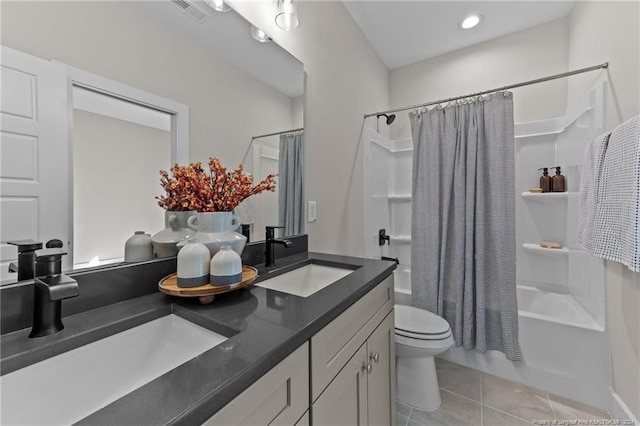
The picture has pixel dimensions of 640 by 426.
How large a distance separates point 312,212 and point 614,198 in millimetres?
1426

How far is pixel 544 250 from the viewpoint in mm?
2133

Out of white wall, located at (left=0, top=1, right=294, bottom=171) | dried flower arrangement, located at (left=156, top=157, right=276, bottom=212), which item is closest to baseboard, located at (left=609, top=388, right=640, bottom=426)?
dried flower arrangement, located at (left=156, top=157, right=276, bottom=212)

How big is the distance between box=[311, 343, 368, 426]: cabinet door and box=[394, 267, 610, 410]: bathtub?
1.43 meters

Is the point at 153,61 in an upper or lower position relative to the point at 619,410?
upper

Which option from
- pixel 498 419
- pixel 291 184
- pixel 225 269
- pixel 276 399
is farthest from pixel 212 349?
pixel 498 419

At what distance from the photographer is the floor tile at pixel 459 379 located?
1.66m

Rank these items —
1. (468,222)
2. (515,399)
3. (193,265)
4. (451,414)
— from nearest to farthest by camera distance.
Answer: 1. (193,265)
2. (451,414)
3. (515,399)
4. (468,222)

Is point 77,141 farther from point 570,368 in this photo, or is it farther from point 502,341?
point 570,368

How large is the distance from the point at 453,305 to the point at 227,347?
194cm

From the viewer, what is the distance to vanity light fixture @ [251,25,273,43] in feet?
3.93

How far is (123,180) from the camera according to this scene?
2.46 feet

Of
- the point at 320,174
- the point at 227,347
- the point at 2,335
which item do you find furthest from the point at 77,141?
the point at 320,174

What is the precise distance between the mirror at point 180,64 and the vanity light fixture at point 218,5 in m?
0.02

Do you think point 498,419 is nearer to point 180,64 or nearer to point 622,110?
point 622,110
